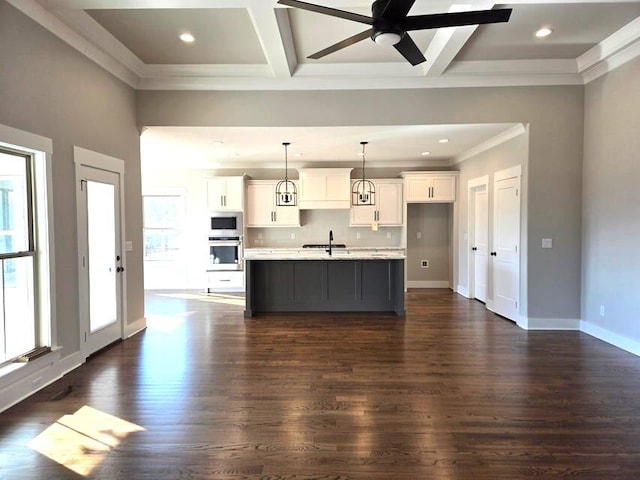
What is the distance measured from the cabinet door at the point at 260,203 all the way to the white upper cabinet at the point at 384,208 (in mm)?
1719

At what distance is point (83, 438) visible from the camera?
2322mm

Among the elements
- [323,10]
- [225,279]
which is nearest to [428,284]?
[225,279]

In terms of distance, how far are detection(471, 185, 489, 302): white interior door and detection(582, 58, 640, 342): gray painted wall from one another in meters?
1.60

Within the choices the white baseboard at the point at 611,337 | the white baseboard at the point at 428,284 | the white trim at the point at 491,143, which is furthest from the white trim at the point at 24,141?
the white baseboard at the point at 428,284

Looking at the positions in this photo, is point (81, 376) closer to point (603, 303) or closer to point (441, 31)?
point (441, 31)

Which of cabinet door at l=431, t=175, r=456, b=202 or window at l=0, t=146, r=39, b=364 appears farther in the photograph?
cabinet door at l=431, t=175, r=456, b=202

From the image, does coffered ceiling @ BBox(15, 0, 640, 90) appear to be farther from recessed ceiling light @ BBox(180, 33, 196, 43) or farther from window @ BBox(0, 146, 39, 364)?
window @ BBox(0, 146, 39, 364)

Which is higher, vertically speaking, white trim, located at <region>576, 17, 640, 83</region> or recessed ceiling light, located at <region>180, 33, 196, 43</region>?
recessed ceiling light, located at <region>180, 33, 196, 43</region>

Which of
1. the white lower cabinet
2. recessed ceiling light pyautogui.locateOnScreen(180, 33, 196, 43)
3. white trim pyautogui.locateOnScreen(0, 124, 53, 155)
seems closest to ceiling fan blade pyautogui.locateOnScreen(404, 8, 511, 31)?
recessed ceiling light pyautogui.locateOnScreen(180, 33, 196, 43)

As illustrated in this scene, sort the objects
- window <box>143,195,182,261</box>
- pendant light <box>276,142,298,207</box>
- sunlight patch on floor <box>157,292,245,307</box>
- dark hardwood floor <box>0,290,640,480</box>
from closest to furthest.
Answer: dark hardwood floor <box>0,290,640,480</box> < sunlight patch on floor <box>157,292,245,307</box> < pendant light <box>276,142,298,207</box> < window <box>143,195,182,261</box>

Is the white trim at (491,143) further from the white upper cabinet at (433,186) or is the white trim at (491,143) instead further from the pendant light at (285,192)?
the pendant light at (285,192)

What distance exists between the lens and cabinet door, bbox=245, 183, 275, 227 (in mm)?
7535

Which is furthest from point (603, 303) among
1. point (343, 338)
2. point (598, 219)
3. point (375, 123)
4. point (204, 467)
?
point (204, 467)

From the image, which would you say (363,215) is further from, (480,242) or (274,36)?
(274,36)
